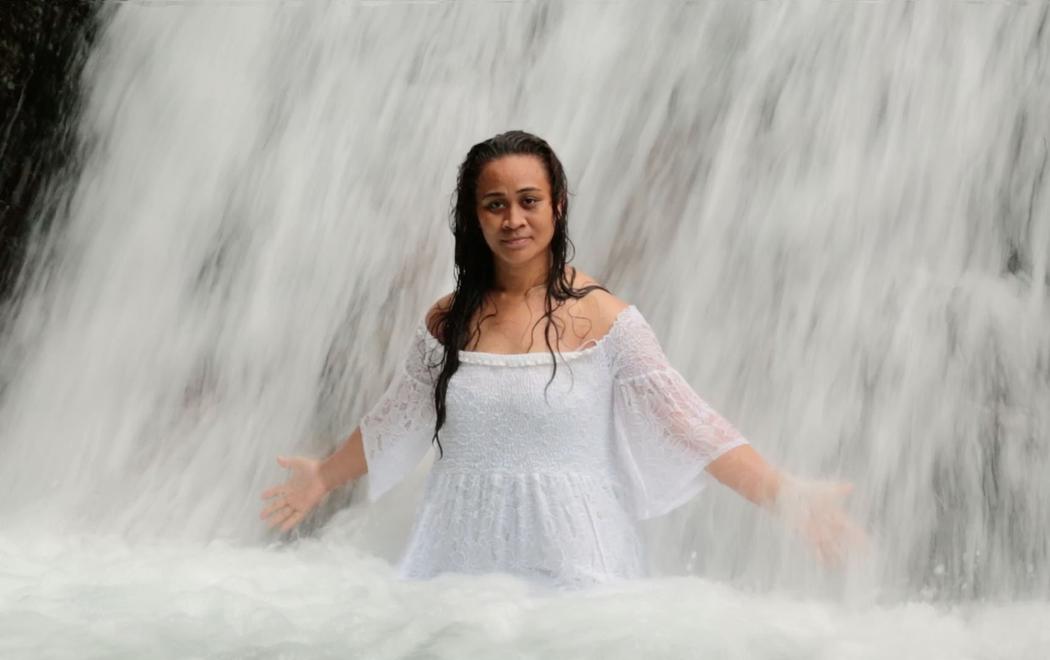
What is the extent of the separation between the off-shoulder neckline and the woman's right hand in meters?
0.72

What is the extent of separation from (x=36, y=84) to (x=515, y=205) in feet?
13.8

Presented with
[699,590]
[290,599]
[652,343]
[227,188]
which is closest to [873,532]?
[699,590]

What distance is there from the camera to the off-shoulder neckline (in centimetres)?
310

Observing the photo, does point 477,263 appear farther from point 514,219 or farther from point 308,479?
point 308,479

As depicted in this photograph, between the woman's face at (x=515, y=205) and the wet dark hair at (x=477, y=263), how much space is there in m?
0.03

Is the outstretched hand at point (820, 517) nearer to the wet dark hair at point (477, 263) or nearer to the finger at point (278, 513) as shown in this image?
the wet dark hair at point (477, 263)

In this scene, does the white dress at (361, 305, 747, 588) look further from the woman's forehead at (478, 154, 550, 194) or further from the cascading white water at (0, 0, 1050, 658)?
the woman's forehead at (478, 154, 550, 194)

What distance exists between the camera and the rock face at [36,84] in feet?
20.1

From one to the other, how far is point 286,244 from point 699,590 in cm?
260

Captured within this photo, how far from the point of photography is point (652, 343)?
315 centimetres

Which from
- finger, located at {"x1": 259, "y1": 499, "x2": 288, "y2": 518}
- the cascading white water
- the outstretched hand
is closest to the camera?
the outstretched hand

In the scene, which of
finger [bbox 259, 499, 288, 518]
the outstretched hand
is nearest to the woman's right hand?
finger [bbox 259, 499, 288, 518]

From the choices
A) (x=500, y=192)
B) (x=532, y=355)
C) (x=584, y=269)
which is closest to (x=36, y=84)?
(x=584, y=269)

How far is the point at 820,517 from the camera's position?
3.02m
